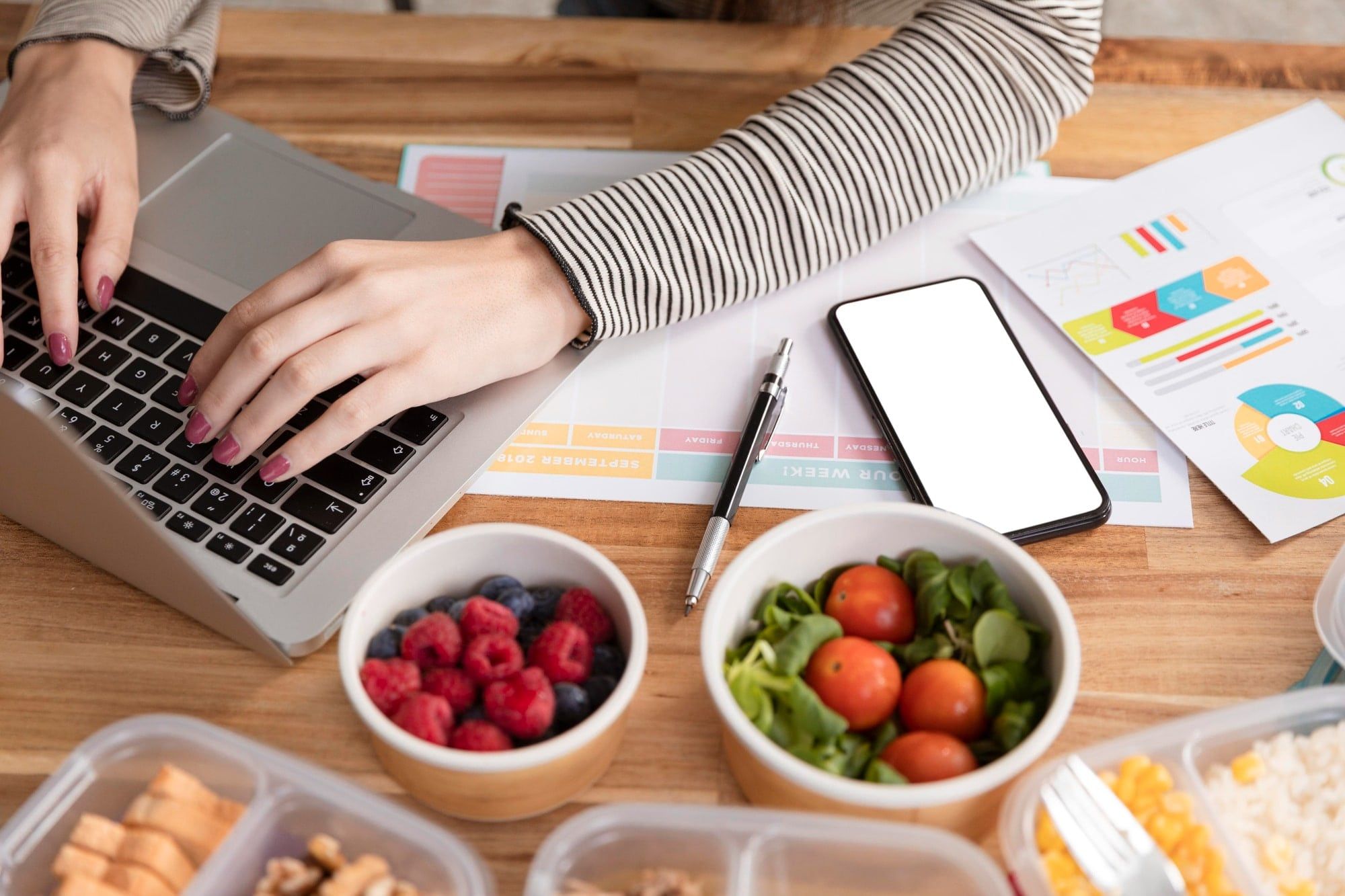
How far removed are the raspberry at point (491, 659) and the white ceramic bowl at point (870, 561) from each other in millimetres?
84

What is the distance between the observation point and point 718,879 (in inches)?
16.6

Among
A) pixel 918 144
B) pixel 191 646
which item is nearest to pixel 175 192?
pixel 191 646

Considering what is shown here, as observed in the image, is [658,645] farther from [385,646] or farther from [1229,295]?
[1229,295]

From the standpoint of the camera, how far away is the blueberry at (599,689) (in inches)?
18.2

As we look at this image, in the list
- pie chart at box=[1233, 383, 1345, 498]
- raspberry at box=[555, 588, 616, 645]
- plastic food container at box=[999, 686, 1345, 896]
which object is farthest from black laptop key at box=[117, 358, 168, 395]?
pie chart at box=[1233, 383, 1345, 498]

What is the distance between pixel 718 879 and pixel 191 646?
305 mm

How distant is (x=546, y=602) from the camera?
50 cm

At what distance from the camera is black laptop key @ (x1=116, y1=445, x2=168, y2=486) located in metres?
0.59

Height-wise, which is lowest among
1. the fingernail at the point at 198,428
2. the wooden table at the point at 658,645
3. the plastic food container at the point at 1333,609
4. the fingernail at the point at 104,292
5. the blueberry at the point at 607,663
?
the wooden table at the point at 658,645

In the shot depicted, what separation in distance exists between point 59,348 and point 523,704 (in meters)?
0.39

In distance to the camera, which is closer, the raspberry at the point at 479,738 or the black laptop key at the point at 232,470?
the raspberry at the point at 479,738

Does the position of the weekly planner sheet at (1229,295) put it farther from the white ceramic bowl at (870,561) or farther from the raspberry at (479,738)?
the raspberry at (479,738)

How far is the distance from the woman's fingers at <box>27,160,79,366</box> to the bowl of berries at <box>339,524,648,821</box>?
1.00 feet

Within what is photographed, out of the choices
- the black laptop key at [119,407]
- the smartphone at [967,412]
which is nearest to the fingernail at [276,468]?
the black laptop key at [119,407]
